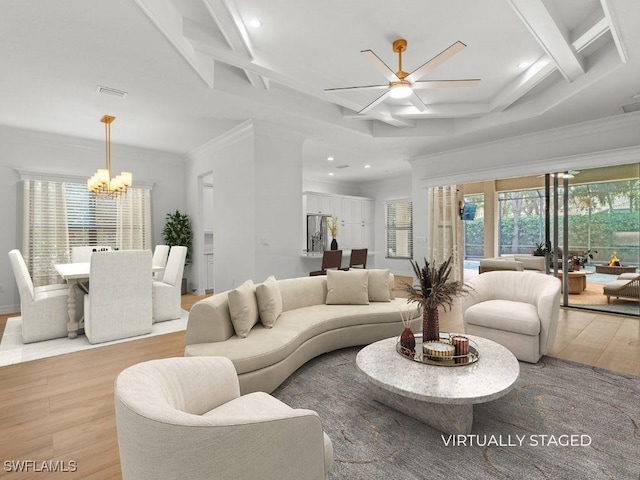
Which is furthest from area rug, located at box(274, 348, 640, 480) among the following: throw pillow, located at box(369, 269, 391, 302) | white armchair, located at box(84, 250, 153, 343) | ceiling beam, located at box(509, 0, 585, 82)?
ceiling beam, located at box(509, 0, 585, 82)

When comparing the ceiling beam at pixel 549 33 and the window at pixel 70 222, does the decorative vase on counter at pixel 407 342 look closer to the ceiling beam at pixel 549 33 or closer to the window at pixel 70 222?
the ceiling beam at pixel 549 33

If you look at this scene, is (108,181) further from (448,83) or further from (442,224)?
(442,224)

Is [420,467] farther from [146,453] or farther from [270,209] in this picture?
Answer: [270,209]

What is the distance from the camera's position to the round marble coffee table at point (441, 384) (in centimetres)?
183

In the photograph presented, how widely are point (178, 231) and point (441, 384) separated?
6.03m

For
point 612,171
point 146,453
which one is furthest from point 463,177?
point 146,453

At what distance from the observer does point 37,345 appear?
12.3ft

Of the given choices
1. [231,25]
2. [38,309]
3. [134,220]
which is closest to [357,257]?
[231,25]

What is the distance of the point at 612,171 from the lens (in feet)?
16.3

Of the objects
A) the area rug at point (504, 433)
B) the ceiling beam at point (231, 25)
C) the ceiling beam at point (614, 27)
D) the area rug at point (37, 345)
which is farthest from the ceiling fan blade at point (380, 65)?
the area rug at point (37, 345)

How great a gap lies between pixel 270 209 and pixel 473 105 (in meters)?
3.36

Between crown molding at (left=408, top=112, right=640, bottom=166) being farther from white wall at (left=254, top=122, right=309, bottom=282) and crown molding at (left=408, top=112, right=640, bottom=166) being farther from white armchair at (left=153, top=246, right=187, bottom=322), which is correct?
white armchair at (left=153, top=246, right=187, bottom=322)

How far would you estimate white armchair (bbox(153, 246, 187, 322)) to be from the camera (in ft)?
15.4

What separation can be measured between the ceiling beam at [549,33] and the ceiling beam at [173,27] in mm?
2661
